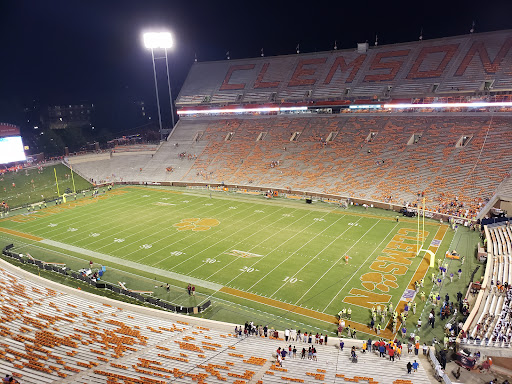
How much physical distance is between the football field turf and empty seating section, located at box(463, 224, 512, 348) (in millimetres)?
3931

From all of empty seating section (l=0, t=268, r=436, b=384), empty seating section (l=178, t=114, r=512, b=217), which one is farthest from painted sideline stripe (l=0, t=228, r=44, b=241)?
empty seating section (l=178, t=114, r=512, b=217)

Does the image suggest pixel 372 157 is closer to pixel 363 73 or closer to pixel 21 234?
pixel 363 73

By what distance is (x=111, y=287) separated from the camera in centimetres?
2291

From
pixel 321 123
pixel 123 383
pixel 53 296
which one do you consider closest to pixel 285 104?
pixel 321 123

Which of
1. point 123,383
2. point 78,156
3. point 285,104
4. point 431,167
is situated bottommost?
point 123,383

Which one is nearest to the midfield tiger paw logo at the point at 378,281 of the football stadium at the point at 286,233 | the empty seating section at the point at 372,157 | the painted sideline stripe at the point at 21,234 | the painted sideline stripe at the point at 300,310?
the football stadium at the point at 286,233

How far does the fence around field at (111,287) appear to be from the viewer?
20156mm

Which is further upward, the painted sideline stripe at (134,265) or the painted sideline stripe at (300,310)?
the painted sideline stripe at (134,265)

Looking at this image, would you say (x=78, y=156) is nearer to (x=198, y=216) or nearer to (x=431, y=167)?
(x=198, y=216)

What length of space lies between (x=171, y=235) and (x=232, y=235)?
5107mm

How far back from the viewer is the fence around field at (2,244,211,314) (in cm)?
2016

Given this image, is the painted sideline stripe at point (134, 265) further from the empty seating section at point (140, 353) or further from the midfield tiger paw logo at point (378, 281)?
the midfield tiger paw logo at point (378, 281)

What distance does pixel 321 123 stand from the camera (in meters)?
53.6

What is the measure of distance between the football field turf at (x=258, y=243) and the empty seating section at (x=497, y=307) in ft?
12.9
